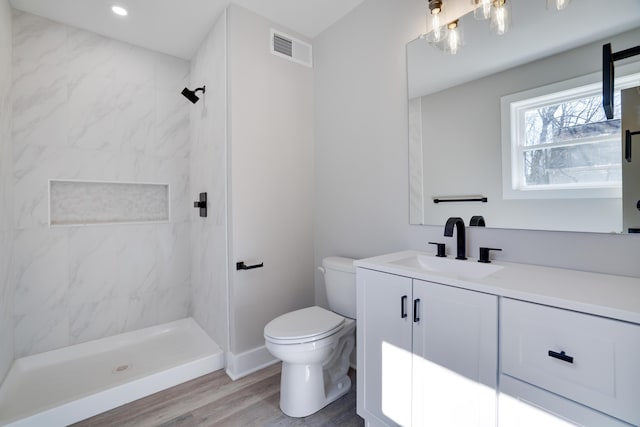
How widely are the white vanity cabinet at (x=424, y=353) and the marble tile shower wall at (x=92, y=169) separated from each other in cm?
210

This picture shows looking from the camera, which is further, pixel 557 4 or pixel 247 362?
pixel 247 362

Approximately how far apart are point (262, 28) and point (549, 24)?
1.77 m

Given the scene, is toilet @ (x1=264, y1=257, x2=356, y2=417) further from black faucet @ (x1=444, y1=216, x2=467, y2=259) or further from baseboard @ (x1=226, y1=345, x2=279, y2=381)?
black faucet @ (x1=444, y1=216, x2=467, y2=259)

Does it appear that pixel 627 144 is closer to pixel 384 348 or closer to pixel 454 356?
pixel 454 356

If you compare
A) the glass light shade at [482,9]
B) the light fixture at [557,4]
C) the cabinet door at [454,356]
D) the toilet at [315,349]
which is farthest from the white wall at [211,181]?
the light fixture at [557,4]

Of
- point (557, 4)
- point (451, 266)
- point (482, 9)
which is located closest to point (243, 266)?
point (451, 266)

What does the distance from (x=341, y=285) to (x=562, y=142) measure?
1373 millimetres

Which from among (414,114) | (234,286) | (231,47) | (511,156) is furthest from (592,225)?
(231,47)

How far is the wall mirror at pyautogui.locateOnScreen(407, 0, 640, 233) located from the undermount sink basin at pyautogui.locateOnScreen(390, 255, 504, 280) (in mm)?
221

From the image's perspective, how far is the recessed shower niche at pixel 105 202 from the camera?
7.72 ft

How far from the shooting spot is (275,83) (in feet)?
7.48

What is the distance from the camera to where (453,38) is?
63.4 inches

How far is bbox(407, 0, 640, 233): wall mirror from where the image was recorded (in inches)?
46.4

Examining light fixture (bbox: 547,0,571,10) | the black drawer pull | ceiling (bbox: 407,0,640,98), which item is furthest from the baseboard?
light fixture (bbox: 547,0,571,10)
